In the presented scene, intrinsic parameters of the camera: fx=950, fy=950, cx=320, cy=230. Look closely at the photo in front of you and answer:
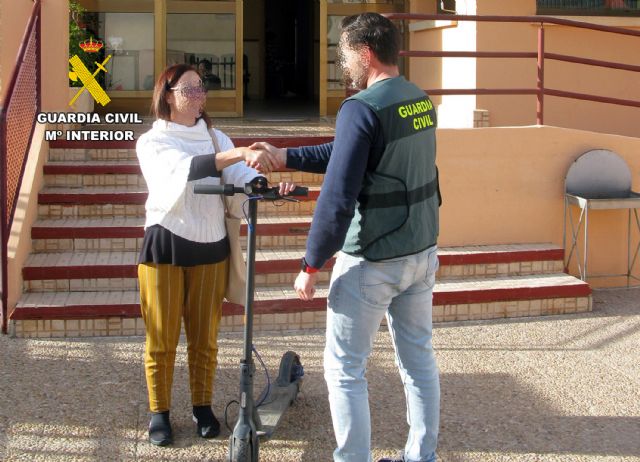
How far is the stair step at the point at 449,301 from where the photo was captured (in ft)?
20.8

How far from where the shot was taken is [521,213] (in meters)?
7.89

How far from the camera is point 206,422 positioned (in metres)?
4.68

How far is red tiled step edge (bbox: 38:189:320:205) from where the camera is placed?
24.4 feet

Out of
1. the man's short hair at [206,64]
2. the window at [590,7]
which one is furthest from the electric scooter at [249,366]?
the man's short hair at [206,64]

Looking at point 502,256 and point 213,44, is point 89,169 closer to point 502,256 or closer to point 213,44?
point 502,256

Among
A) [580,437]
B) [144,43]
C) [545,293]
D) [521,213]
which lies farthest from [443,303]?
[144,43]

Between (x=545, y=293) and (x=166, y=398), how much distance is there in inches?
138

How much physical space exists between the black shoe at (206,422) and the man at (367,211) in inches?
37.2

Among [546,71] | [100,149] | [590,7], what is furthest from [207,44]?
[590,7]

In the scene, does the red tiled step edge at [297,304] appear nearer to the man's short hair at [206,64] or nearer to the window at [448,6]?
the window at [448,6]

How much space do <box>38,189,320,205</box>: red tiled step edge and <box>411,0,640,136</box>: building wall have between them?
317cm

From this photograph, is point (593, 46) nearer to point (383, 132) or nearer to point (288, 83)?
point (383, 132)

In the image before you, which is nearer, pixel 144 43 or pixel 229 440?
pixel 229 440

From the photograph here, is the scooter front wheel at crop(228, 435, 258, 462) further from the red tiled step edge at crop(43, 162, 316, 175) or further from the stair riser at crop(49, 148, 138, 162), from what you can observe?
the stair riser at crop(49, 148, 138, 162)
